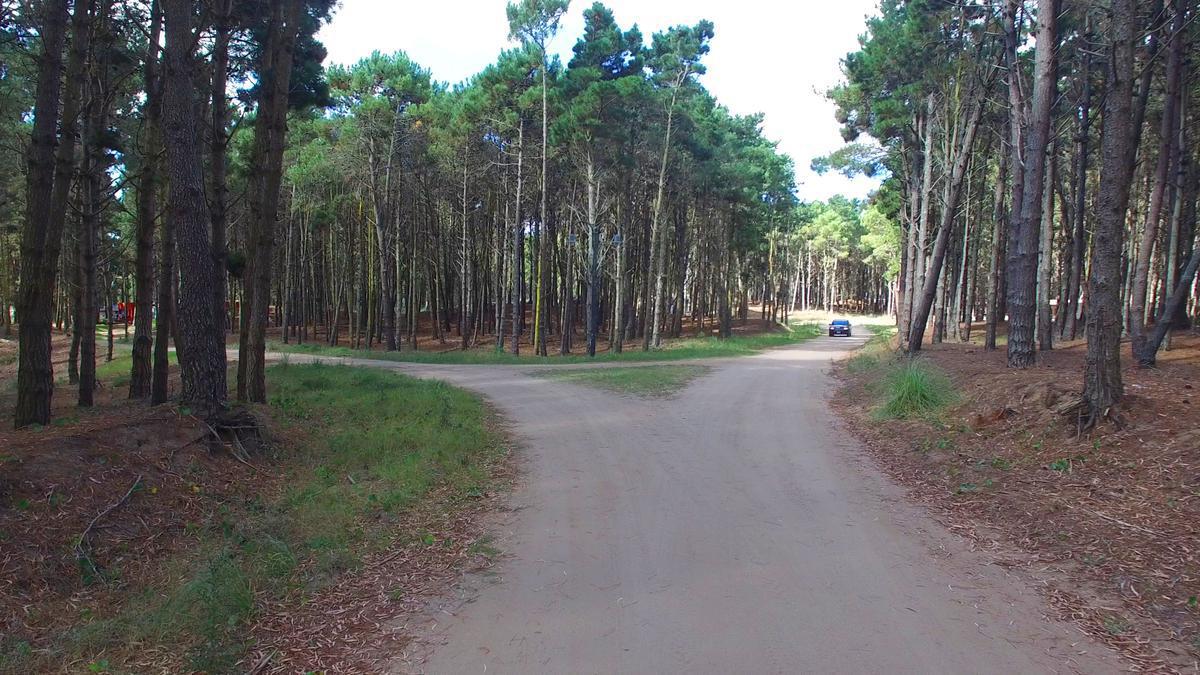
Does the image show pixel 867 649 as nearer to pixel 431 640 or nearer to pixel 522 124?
pixel 431 640

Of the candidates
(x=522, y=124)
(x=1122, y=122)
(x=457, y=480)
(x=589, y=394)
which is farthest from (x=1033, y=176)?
(x=522, y=124)

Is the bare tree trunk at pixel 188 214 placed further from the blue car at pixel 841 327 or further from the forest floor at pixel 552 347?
the blue car at pixel 841 327

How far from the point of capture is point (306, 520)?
5934mm

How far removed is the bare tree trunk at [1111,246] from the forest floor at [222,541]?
695cm

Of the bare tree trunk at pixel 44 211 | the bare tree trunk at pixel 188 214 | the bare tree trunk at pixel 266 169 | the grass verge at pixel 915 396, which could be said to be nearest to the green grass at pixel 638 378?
the grass verge at pixel 915 396

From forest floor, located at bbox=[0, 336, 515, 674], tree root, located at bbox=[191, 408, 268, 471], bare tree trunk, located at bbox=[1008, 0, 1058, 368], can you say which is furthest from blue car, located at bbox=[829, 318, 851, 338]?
tree root, located at bbox=[191, 408, 268, 471]

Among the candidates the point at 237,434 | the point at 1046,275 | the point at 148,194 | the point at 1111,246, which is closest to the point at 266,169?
the point at 148,194

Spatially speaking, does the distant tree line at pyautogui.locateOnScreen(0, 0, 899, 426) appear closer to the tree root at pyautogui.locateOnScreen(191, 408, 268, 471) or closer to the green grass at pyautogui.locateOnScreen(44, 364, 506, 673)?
the tree root at pyautogui.locateOnScreen(191, 408, 268, 471)

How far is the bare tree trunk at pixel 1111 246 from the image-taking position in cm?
789

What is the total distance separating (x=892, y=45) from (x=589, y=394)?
15616 millimetres

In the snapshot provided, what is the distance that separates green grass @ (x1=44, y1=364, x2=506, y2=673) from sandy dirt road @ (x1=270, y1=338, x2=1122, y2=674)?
1.02m

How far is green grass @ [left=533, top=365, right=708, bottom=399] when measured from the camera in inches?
583

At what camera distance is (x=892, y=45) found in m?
21.4

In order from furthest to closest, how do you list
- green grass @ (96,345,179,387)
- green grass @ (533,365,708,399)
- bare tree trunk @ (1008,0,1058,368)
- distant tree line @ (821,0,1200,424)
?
green grass @ (96,345,179,387) → green grass @ (533,365,708,399) → bare tree trunk @ (1008,0,1058,368) → distant tree line @ (821,0,1200,424)
